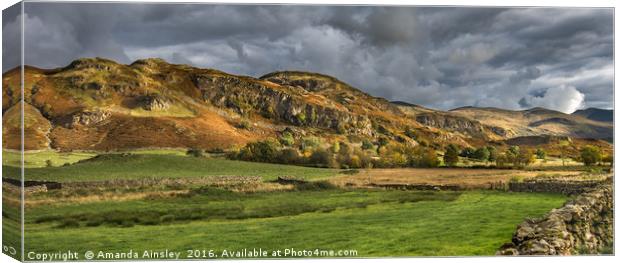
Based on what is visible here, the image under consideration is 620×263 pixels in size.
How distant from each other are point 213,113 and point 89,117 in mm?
4321

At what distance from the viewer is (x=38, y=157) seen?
22141 millimetres

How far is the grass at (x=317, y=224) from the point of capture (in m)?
21.8

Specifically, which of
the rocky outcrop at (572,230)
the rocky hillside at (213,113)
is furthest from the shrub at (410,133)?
the rocky outcrop at (572,230)

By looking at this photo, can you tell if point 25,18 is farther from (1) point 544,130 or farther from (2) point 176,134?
(1) point 544,130

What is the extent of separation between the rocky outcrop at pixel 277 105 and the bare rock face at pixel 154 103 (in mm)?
1363

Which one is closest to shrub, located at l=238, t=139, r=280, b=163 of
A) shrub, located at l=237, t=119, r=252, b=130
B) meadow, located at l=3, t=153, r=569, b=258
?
meadow, located at l=3, t=153, r=569, b=258

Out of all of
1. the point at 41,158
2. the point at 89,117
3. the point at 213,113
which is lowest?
the point at 41,158

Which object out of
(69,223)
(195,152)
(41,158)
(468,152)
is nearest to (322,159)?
(195,152)

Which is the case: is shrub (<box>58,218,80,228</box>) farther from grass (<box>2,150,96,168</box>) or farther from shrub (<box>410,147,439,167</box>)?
shrub (<box>410,147,439,167</box>)

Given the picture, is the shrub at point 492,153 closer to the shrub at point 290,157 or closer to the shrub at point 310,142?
the shrub at point 310,142

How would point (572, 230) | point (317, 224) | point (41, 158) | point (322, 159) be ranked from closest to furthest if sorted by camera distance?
point (41, 158), point (572, 230), point (317, 224), point (322, 159)

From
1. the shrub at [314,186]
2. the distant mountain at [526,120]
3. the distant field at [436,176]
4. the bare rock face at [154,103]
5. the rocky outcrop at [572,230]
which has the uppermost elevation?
the bare rock face at [154,103]

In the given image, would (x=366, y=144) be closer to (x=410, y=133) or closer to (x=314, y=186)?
(x=410, y=133)

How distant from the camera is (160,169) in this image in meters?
24.1
